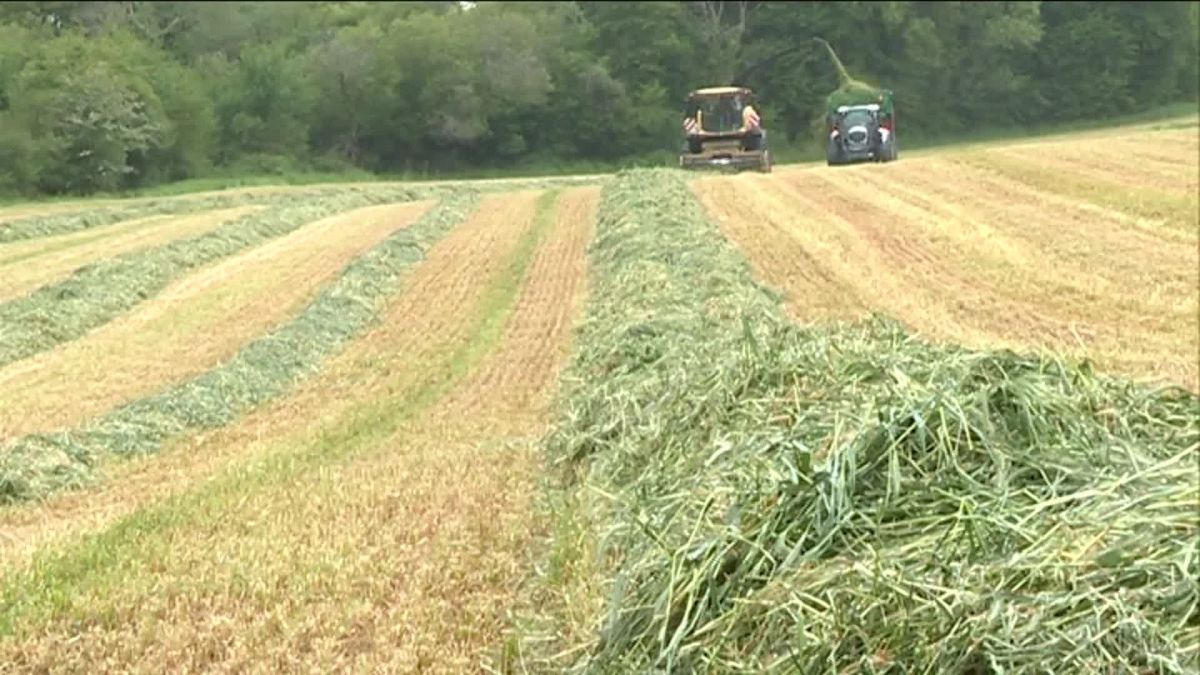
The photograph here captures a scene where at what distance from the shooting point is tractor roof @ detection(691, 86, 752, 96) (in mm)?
20812

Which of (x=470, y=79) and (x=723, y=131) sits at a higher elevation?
(x=470, y=79)

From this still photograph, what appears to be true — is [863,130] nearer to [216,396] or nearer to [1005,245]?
[1005,245]

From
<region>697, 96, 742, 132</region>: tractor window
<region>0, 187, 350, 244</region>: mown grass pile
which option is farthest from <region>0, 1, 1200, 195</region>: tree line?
<region>697, 96, 742, 132</region>: tractor window

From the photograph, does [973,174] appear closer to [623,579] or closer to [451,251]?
[451,251]

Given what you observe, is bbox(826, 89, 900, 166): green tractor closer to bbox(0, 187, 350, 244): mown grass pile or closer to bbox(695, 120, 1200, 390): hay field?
bbox(695, 120, 1200, 390): hay field

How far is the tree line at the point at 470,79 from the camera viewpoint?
829 cm

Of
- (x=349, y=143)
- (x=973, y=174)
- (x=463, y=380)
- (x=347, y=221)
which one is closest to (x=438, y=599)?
(x=463, y=380)

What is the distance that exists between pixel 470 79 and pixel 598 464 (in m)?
14.4

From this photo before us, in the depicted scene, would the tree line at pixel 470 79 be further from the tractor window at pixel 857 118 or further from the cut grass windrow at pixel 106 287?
the cut grass windrow at pixel 106 287

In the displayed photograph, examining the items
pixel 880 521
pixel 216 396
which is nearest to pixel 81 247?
pixel 216 396

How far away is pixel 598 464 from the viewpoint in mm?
7395

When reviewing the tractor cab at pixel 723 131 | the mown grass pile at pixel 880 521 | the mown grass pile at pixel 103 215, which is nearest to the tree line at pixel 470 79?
the mown grass pile at pixel 103 215

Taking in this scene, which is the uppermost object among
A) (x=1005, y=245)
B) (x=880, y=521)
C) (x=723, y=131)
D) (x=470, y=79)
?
(x=470, y=79)

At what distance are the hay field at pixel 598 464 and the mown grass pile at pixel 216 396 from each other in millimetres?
38
